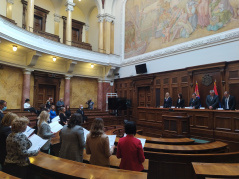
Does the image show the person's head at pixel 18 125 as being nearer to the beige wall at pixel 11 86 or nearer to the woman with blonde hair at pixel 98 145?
the woman with blonde hair at pixel 98 145

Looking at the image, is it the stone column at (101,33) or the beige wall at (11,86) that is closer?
the beige wall at (11,86)

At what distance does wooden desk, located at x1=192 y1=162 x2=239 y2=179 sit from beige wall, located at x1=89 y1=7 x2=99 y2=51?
12938mm

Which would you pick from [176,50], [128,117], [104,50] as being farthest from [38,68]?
[176,50]

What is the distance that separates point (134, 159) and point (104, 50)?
11121 millimetres

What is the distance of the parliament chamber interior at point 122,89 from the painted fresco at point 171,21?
2.0 inches

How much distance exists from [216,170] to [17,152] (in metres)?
2.30

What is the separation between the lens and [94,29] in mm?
14008

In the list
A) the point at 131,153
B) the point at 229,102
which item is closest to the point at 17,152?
the point at 131,153

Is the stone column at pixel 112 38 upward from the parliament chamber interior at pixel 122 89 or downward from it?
upward

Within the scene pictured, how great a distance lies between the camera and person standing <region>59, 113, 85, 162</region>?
2.43 m

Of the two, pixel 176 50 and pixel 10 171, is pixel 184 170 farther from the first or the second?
pixel 176 50

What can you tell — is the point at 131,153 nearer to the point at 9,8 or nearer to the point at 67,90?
the point at 67,90

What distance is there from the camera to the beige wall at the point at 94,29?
1387cm

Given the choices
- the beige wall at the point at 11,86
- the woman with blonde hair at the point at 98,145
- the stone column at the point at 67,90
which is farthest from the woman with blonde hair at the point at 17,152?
the stone column at the point at 67,90
